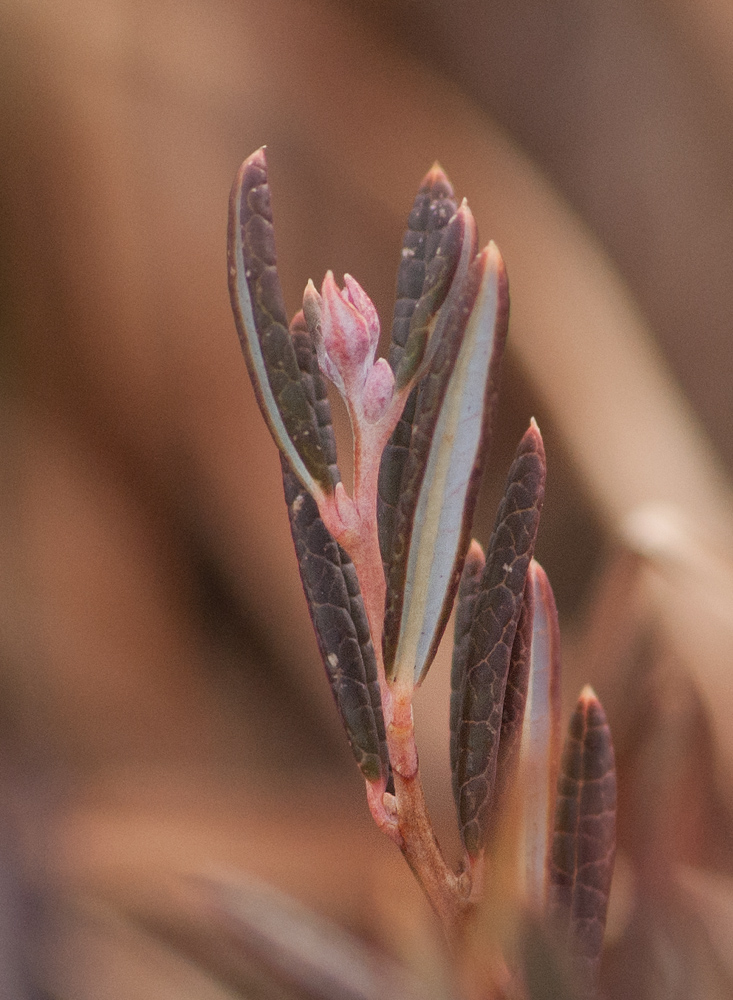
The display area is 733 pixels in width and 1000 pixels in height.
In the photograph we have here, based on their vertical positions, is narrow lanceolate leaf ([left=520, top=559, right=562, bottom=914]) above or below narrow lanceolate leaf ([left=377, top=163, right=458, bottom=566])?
below

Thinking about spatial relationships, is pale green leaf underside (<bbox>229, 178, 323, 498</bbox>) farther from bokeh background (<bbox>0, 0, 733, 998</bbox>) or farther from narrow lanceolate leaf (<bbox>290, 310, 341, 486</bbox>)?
bokeh background (<bbox>0, 0, 733, 998</bbox>)

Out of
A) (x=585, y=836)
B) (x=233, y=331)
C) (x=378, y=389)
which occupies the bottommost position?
(x=585, y=836)

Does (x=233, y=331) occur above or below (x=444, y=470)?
above

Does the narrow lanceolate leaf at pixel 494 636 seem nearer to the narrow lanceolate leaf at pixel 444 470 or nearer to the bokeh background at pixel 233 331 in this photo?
the narrow lanceolate leaf at pixel 444 470

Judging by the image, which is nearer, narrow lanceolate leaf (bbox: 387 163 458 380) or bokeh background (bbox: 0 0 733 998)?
narrow lanceolate leaf (bbox: 387 163 458 380)

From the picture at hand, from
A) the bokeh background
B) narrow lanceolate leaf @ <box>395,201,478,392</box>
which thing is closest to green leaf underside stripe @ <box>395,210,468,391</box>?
narrow lanceolate leaf @ <box>395,201,478,392</box>

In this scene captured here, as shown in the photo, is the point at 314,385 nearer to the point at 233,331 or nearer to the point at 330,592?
the point at 330,592

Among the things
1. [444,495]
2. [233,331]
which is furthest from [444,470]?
[233,331]
